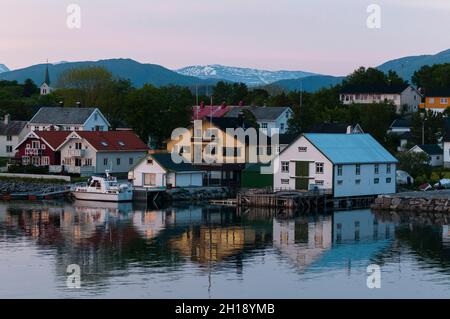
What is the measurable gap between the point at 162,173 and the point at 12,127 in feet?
71.9

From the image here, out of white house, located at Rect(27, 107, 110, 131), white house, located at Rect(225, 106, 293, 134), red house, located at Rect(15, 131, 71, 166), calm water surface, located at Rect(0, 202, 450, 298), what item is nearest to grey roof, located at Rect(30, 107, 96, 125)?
white house, located at Rect(27, 107, 110, 131)

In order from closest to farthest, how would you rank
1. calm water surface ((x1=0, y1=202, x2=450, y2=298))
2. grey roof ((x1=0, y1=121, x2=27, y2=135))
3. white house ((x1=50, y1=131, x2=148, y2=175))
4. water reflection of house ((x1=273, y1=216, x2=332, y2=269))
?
1. calm water surface ((x1=0, y1=202, x2=450, y2=298))
2. water reflection of house ((x1=273, y1=216, x2=332, y2=269))
3. white house ((x1=50, y1=131, x2=148, y2=175))
4. grey roof ((x1=0, y1=121, x2=27, y2=135))

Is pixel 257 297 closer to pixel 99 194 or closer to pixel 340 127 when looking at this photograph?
pixel 99 194

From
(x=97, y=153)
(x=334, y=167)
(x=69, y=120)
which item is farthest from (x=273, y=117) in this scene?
(x=334, y=167)

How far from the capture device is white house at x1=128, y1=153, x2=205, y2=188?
5738 cm

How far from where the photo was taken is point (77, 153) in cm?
6388

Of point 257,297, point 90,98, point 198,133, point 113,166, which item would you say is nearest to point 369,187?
point 198,133

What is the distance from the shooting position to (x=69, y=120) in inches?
2963

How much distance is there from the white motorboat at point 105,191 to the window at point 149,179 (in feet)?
7.84

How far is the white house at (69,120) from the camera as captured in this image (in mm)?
74375

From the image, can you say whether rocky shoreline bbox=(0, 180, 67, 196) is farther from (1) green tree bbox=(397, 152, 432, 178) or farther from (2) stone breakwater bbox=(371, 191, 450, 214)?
(1) green tree bbox=(397, 152, 432, 178)

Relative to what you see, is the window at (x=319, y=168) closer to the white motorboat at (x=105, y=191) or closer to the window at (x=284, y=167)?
the window at (x=284, y=167)

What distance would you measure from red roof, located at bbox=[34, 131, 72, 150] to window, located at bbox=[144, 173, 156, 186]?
9.09 metres
